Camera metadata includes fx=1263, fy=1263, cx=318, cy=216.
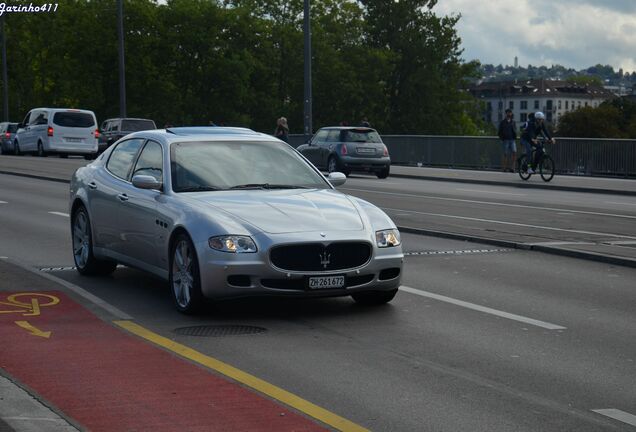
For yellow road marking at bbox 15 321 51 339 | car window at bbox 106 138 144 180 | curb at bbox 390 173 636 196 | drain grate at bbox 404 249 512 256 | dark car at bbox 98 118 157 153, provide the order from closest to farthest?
yellow road marking at bbox 15 321 51 339 < car window at bbox 106 138 144 180 < drain grate at bbox 404 249 512 256 < curb at bbox 390 173 636 196 < dark car at bbox 98 118 157 153

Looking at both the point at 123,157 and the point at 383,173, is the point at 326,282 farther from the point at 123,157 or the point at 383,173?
the point at 383,173

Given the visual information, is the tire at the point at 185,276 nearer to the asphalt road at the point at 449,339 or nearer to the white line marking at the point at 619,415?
the asphalt road at the point at 449,339

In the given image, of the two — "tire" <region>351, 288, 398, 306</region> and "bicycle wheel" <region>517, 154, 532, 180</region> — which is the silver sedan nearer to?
"tire" <region>351, 288, 398, 306</region>

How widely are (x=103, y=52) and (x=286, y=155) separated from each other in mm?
81256

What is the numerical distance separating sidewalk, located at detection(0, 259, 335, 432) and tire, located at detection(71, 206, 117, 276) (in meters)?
2.37

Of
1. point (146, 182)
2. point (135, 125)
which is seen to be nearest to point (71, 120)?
Answer: point (135, 125)

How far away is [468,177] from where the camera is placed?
3519 cm

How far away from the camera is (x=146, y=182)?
10.4m

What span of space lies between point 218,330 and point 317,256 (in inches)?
37.4

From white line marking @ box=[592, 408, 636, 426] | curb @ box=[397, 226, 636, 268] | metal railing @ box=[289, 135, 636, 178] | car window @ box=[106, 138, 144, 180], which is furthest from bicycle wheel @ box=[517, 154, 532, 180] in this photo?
white line marking @ box=[592, 408, 636, 426]

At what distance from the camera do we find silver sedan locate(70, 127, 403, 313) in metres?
9.28

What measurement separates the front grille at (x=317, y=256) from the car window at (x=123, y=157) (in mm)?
2656

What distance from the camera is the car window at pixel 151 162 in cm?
1078

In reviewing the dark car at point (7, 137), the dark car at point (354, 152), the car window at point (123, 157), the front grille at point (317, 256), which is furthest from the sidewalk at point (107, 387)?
the dark car at point (7, 137)
